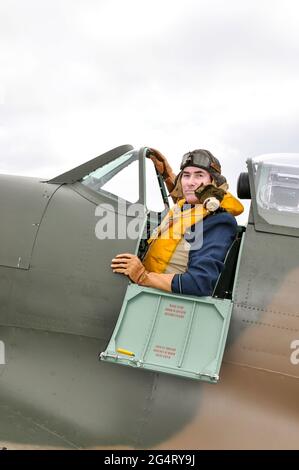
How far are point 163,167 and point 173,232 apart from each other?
1.38 metres

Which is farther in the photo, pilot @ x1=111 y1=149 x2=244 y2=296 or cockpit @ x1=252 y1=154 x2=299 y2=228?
cockpit @ x1=252 y1=154 x2=299 y2=228

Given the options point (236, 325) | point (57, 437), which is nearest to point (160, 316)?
point (236, 325)

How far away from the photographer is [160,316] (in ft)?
12.8

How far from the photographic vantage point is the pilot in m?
3.90

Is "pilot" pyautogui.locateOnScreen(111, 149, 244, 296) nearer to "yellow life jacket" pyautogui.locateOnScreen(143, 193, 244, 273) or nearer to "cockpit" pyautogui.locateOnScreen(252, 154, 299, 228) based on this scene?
"yellow life jacket" pyautogui.locateOnScreen(143, 193, 244, 273)

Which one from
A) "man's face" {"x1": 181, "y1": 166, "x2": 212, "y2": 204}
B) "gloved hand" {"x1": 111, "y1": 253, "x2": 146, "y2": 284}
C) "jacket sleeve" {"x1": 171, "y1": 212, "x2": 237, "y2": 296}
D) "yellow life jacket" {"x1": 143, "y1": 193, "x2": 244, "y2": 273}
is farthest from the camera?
"man's face" {"x1": 181, "y1": 166, "x2": 212, "y2": 204}

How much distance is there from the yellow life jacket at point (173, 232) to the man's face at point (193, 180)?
0.69 feet

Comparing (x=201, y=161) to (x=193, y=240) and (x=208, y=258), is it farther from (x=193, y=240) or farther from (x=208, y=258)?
(x=208, y=258)

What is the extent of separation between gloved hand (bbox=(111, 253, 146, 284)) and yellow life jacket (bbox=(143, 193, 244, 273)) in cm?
20

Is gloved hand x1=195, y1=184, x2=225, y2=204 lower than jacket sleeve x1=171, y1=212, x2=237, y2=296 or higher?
higher

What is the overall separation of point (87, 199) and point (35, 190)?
489 millimetres

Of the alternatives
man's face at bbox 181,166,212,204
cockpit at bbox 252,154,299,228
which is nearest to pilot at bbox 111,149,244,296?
man's face at bbox 181,166,212,204

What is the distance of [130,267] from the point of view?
13.1ft

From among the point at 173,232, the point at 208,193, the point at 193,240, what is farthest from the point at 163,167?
the point at 193,240
